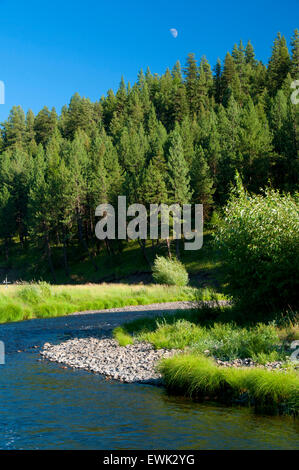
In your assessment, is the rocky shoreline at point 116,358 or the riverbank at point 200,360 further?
the rocky shoreline at point 116,358

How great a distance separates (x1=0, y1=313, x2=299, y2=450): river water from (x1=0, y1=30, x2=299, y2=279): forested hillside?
100 feet

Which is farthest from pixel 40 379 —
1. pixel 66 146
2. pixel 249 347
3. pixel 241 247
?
pixel 66 146

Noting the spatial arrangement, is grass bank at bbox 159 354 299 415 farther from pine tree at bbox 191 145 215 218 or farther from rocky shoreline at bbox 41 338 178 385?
pine tree at bbox 191 145 215 218

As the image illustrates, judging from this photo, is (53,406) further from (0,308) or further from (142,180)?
(142,180)

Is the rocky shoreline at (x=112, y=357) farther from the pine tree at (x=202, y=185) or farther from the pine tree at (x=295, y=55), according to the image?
the pine tree at (x=295, y=55)

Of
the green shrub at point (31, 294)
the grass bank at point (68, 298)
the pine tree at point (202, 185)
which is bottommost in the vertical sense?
the grass bank at point (68, 298)

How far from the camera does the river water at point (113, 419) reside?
854cm

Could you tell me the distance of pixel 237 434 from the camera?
8875 mm

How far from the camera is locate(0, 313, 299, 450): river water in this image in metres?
8.54

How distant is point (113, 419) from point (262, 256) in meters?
10.9

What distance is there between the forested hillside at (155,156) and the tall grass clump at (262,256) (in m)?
21.2

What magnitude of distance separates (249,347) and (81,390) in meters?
5.54

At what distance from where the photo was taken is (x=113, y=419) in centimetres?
987

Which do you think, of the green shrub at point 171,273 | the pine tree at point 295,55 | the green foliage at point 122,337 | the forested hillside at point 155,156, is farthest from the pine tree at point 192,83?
the green foliage at point 122,337
